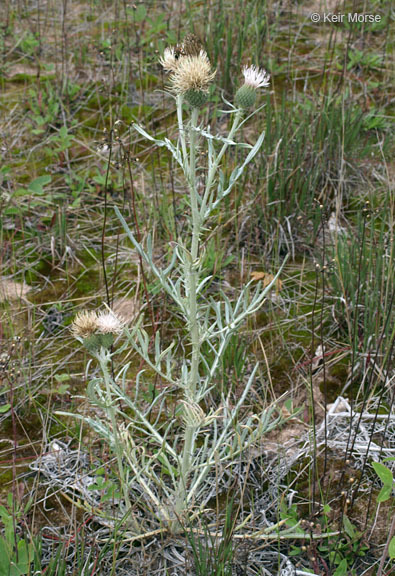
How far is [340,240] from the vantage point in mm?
2809

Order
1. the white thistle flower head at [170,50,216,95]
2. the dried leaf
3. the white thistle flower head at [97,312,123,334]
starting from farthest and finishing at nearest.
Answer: the dried leaf, the white thistle flower head at [97,312,123,334], the white thistle flower head at [170,50,216,95]

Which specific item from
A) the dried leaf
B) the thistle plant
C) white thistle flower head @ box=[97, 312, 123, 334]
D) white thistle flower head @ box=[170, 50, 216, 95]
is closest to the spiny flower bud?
the thistle plant

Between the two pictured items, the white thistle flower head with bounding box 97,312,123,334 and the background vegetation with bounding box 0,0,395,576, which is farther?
the background vegetation with bounding box 0,0,395,576

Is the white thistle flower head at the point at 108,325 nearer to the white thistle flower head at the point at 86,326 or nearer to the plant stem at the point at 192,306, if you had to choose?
the white thistle flower head at the point at 86,326

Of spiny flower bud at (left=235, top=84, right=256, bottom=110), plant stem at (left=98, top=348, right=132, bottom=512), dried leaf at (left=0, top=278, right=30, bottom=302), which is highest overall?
spiny flower bud at (left=235, top=84, right=256, bottom=110)

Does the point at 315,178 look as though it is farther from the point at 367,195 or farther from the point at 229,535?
the point at 229,535

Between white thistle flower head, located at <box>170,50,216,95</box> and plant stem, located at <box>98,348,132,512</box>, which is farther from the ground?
white thistle flower head, located at <box>170,50,216,95</box>

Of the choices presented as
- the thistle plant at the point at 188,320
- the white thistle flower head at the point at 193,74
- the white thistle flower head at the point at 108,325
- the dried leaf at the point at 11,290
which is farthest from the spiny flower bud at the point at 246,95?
the dried leaf at the point at 11,290

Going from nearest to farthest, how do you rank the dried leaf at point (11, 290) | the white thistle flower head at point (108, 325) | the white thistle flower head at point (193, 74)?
the white thistle flower head at point (193, 74), the white thistle flower head at point (108, 325), the dried leaf at point (11, 290)

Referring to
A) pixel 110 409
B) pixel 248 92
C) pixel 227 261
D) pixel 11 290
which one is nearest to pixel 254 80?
pixel 248 92

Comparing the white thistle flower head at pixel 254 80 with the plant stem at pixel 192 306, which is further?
the white thistle flower head at pixel 254 80

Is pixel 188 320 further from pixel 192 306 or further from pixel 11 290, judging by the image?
pixel 11 290

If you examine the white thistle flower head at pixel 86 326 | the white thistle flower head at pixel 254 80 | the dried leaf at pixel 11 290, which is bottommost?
the dried leaf at pixel 11 290

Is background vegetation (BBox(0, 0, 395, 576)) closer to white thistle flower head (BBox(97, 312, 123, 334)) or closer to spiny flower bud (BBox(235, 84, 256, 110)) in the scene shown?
white thistle flower head (BBox(97, 312, 123, 334))
